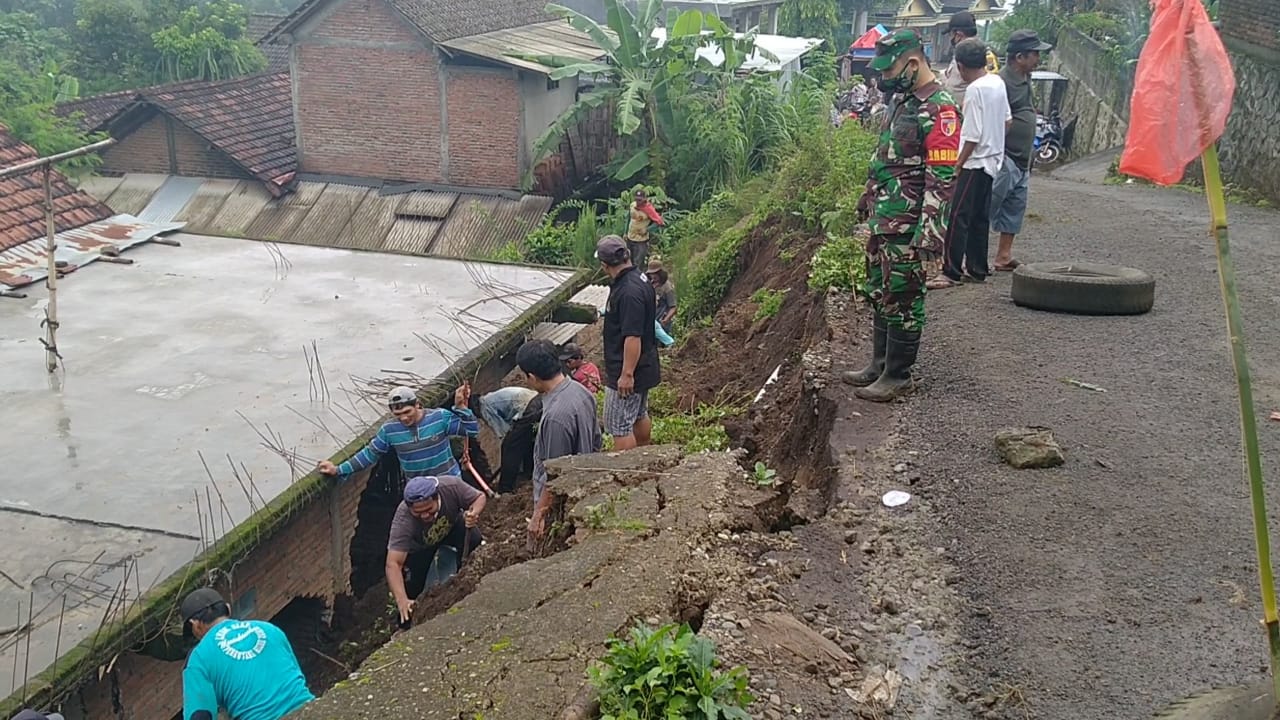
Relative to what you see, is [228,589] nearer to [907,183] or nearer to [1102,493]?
[907,183]

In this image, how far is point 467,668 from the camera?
12.6 feet

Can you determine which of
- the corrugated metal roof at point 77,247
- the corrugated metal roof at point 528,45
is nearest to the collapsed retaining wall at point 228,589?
the corrugated metal roof at point 77,247

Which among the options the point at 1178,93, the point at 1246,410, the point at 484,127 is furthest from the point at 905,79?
the point at 484,127

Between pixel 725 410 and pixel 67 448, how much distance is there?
4.66m

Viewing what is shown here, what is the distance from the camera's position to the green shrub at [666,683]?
330cm

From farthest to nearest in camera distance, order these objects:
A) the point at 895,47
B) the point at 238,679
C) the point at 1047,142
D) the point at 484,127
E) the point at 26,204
Answer: the point at 1047,142, the point at 484,127, the point at 26,204, the point at 895,47, the point at 238,679

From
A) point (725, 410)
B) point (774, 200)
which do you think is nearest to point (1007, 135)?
point (725, 410)

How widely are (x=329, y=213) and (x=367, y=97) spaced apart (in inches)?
87.4

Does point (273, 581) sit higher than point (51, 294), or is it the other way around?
point (51, 294)

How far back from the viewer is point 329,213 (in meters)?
19.1

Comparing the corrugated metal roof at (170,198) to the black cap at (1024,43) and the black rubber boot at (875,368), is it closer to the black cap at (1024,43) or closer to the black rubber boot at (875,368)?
the black cap at (1024,43)

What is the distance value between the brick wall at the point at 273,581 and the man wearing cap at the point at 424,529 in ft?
2.71

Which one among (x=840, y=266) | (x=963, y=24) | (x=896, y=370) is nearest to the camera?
(x=896, y=370)

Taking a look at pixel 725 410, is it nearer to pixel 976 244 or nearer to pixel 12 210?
pixel 976 244
